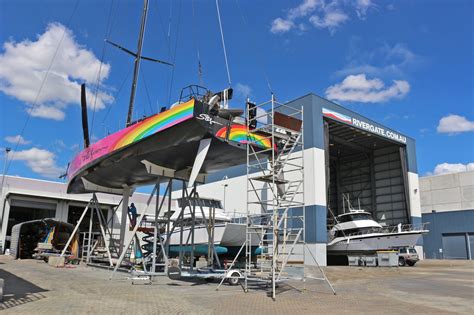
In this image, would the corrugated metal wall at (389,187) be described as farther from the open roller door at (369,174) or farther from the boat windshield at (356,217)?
the boat windshield at (356,217)

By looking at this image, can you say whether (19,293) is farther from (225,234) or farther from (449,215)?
(449,215)

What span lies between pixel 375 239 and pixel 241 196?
11.1 metres

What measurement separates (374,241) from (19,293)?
75.8ft

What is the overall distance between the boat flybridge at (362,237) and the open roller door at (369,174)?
2.45 m

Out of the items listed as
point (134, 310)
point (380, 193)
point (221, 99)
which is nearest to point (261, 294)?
point (134, 310)

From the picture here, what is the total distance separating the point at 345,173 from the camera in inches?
1559

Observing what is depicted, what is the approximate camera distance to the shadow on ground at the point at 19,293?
762 centimetres

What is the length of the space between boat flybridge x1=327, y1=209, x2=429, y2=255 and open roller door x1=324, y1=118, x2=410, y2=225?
245 cm

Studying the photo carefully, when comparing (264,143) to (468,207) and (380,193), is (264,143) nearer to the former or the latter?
(380,193)

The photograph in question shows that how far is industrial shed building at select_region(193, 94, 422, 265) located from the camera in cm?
2586

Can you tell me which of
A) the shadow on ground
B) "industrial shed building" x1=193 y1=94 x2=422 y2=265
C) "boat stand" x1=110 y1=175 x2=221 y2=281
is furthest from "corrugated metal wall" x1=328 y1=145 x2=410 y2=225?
the shadow on ground

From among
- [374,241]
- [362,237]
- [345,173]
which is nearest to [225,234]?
[362,237]

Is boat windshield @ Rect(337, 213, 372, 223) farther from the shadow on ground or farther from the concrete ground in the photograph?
the shadow on ground

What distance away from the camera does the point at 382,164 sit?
36.0 meters
